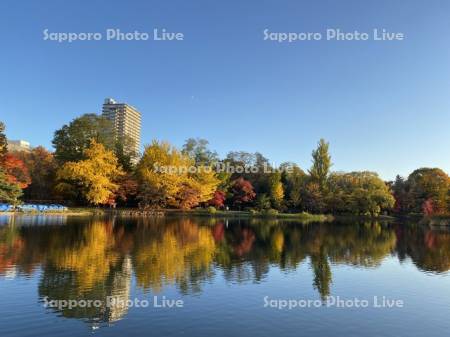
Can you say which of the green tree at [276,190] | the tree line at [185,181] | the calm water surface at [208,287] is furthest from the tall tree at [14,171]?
the green tree at [276,190]

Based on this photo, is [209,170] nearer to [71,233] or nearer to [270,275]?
[71,233]

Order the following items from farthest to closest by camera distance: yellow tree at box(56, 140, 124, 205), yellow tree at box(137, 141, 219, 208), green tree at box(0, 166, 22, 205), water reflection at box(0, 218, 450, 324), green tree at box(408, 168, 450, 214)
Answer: green tree at box(408, 168, 450, 214) < yellow tree at box(137, 141, 219, 208) < yellow tree at box(56, 140, 124, 205) < green tree at box(0, 166, 22, 205) < water reflection at box(0, 218, 450, 324)

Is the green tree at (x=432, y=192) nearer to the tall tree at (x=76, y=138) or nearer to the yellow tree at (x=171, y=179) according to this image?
the yellow tree at (x=171, y=179)

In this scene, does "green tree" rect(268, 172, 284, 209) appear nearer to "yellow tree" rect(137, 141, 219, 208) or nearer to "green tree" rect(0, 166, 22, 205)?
"yellow tree" rect(137, 141, 219, 208)

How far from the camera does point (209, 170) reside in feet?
208

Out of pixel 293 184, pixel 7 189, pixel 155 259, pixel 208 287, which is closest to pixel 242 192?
pixel 293 184

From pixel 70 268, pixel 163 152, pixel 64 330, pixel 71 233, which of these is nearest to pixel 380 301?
pixel 64 330

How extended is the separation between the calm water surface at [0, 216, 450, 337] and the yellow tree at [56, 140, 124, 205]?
983 inches

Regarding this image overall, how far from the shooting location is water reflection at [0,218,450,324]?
537 inches

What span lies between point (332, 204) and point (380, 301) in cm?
5954

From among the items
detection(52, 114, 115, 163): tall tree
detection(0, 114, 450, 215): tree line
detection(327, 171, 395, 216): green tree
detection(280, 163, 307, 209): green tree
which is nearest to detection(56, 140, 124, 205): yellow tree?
detection(0, 114, 450, 215): tree line

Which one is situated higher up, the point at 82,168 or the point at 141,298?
the point at 82,168

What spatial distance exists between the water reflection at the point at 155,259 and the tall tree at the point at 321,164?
4082cm

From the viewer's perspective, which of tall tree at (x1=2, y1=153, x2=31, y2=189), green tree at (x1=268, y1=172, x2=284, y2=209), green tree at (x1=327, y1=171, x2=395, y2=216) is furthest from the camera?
green tree at (x1=327, y1=171, x2=395, y2=216)
